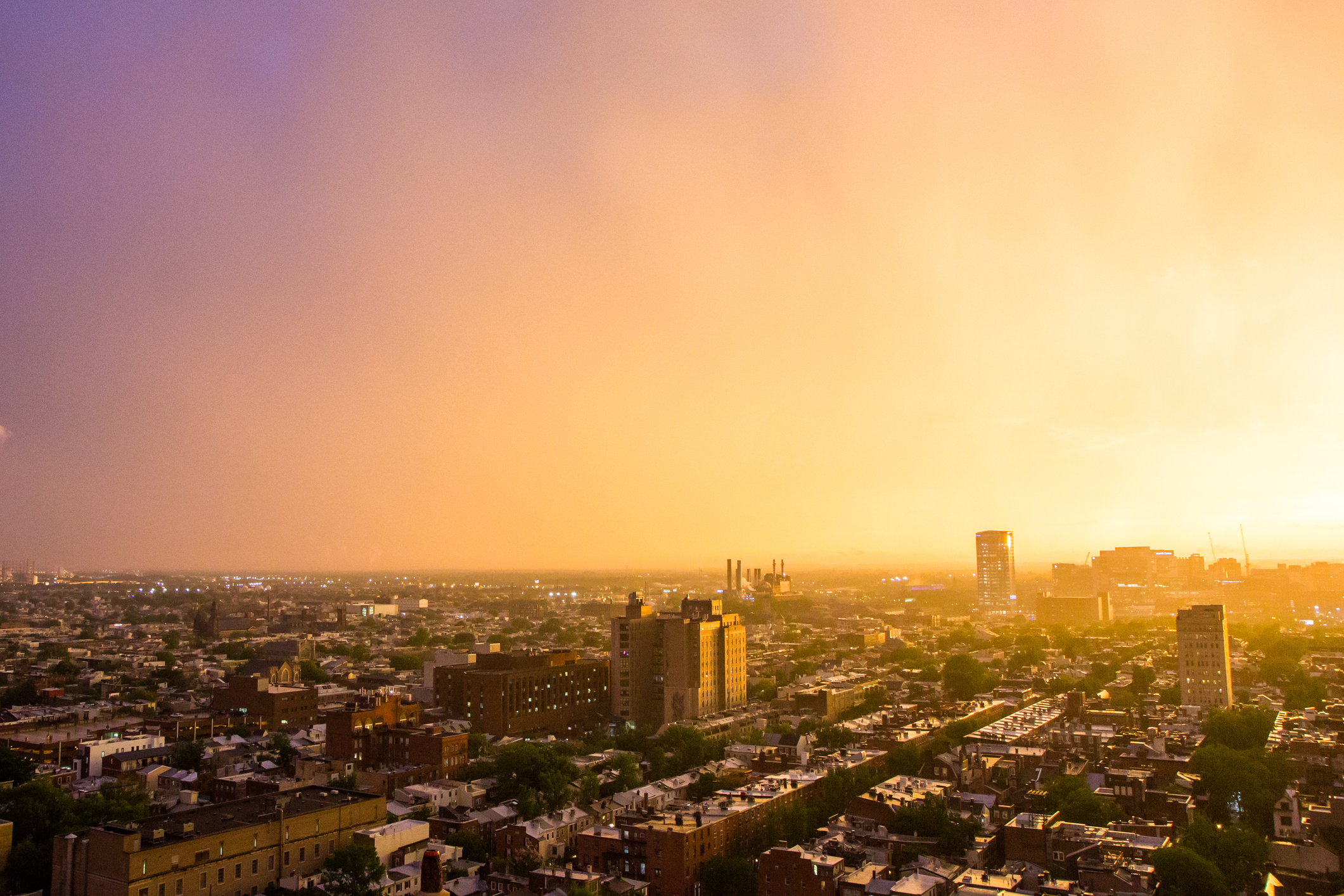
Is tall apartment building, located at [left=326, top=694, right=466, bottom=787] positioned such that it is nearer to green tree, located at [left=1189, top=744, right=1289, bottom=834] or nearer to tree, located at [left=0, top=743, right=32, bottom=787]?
tree, located at [left=0, top=743, right=32, bottom=787]

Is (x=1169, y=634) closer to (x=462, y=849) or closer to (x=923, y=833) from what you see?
(x=923, y=833)

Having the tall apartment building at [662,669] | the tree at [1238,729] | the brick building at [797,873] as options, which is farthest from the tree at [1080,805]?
the tall apartment building at [662,669]

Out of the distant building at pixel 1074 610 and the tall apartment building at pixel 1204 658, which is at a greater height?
the tall apartment building at pixel 1204 658

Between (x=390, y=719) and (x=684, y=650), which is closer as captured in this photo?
(x=390, y=719)

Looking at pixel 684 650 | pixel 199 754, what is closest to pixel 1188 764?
pixel 684 650

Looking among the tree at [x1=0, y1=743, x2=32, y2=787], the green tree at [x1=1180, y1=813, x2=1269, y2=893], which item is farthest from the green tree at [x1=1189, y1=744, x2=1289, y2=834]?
the tree at [x1=0, y1=743, x2=32, y2=787]

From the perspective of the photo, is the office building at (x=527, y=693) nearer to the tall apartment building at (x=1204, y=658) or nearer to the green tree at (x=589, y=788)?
the green tree at (x=589, y=788)

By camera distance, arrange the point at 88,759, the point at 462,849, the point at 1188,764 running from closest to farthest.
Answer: the point at 462,849, the point at 1188,764, the point at 88,759

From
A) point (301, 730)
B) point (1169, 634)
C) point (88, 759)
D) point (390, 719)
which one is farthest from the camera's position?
point (1169, 634)
